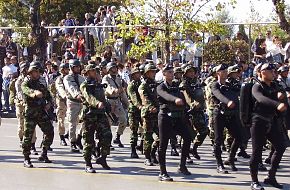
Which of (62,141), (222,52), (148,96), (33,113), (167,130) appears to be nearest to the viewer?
(167,130)

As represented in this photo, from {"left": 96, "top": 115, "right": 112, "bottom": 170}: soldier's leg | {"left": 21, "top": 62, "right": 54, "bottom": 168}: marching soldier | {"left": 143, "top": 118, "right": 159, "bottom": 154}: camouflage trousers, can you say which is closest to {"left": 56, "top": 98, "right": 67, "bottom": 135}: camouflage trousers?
{"left": 21, "top": 62, "right": 54, "bottom": 168}: marching soldier

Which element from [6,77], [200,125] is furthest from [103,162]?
[6,77]

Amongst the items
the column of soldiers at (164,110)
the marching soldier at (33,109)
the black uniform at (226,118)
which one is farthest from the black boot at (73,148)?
the black uniform at (226,118)

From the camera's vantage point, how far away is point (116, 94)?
15.4 meters

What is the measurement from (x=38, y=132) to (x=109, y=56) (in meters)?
3.95

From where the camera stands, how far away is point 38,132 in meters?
19.1

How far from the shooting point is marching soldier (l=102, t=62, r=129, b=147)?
1519cm

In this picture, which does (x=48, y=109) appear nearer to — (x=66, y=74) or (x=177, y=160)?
(x=66, y=74)

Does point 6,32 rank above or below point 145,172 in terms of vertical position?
above

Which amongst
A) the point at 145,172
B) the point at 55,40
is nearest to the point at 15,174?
the point at 145,172

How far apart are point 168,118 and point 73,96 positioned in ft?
9.57

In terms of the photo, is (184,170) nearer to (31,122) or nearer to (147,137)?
(147,137)

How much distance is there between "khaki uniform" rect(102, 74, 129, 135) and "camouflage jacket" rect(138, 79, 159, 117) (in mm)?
1987

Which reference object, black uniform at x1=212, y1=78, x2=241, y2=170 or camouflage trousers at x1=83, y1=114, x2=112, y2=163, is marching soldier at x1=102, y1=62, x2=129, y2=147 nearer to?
camouflage trousers at x1=83, y1=114, x2=112, y2=163
